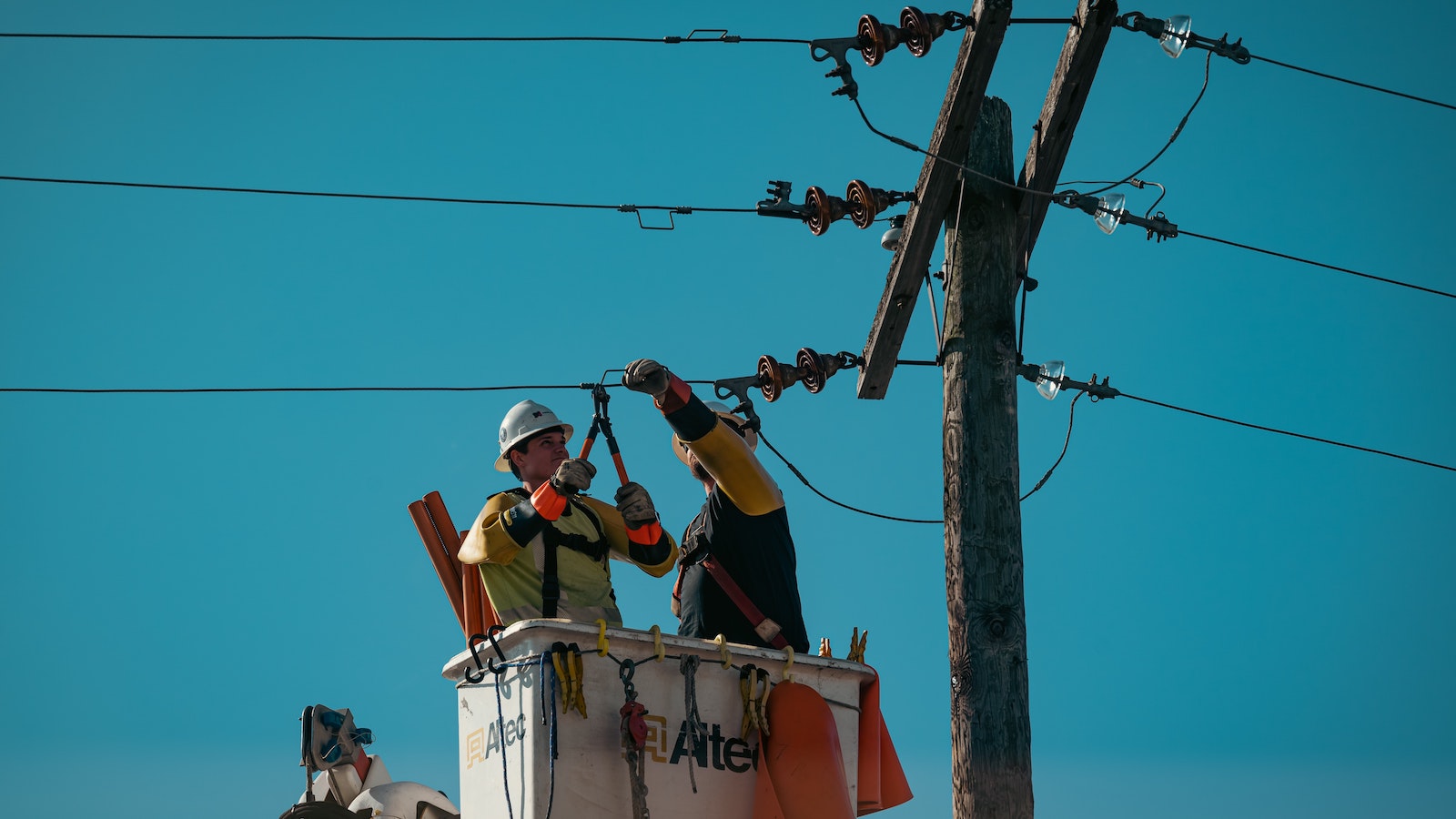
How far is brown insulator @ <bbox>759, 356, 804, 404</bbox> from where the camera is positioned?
9.12 metres

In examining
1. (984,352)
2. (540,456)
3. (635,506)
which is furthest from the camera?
(984,352)

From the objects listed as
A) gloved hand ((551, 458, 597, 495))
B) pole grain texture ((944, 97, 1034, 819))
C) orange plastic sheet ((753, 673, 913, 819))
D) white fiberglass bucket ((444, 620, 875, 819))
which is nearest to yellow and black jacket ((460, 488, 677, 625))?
gloved hand ((551, 458, 597, 495))

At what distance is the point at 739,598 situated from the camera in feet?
24.1

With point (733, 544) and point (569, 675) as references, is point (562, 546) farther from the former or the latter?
point (569, 675)

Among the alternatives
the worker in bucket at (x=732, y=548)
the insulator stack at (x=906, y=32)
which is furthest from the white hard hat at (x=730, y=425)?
the insulator stack at (x=906, y=32)

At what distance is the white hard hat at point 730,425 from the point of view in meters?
8.03

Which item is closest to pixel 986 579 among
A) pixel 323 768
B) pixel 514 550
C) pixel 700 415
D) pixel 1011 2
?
pixel 700 415

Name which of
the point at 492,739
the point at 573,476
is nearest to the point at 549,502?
the point at 573,476

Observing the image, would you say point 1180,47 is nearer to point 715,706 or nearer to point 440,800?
point 715,706

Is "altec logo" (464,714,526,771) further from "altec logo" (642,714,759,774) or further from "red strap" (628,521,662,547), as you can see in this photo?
"red strap" (628,521,662,547)

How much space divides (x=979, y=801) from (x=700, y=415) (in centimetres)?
216

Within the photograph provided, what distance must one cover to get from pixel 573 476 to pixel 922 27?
10.4 ft

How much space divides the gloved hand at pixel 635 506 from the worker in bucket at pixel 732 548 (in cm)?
32

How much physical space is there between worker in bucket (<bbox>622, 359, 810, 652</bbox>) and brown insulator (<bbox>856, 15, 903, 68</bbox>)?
226 centimetres
